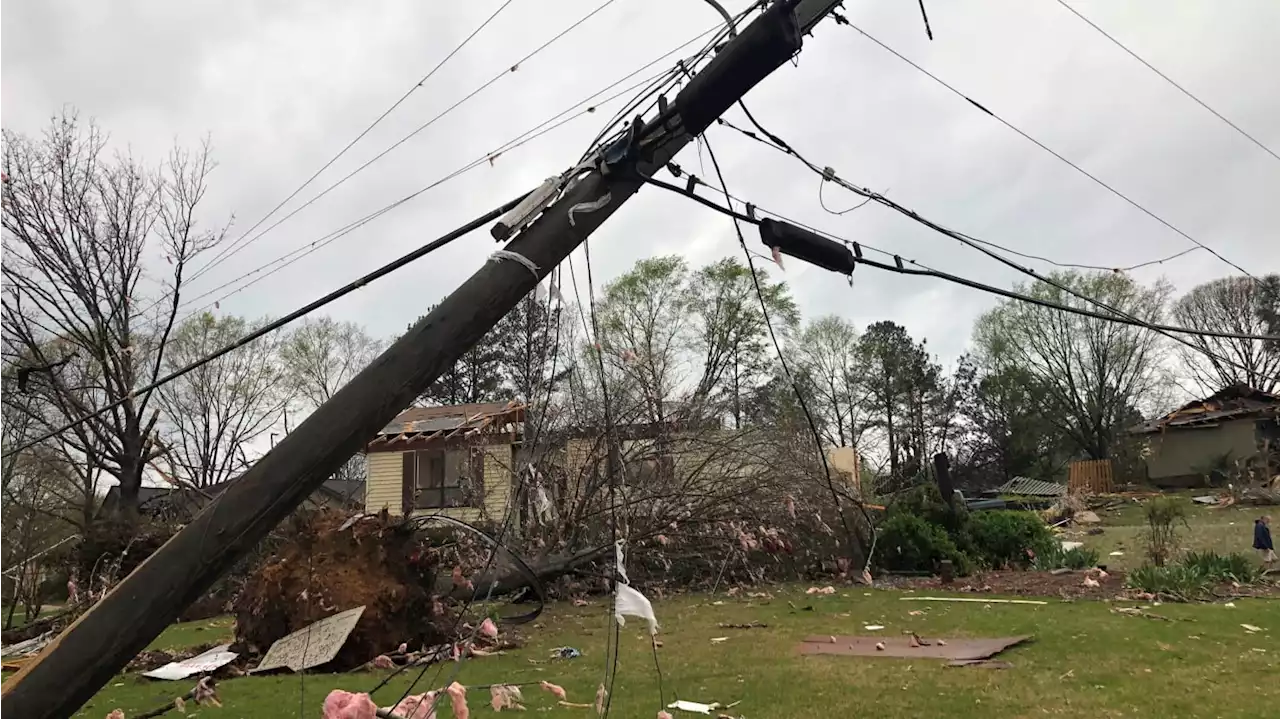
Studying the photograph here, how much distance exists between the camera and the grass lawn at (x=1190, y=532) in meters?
13.5

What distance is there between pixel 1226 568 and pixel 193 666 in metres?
11.5

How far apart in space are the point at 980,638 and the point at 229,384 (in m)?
27.3

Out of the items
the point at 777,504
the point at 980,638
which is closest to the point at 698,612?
the point at 777,504

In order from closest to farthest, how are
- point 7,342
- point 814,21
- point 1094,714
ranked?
1. point 814,21
2. point 1094,714
3. point 7,342

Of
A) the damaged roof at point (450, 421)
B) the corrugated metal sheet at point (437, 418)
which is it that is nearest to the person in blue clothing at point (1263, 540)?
the damaged roof at point (450, 421)

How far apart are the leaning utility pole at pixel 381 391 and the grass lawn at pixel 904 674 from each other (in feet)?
7.72

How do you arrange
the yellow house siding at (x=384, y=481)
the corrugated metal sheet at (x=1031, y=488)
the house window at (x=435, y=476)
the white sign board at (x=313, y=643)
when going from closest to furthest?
the white sign board at (x=313, y=643), the house window at (x=435, y=476), the yellow house siding at (x=384, y=481), the corrugated metal sheet at (x=1031, y=488)

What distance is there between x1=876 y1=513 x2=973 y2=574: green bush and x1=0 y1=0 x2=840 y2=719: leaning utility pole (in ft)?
35.9

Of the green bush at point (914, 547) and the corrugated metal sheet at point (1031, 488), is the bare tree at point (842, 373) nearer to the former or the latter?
the corrugated metal sheet at point (1031, 488)

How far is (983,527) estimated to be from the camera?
44.2ft

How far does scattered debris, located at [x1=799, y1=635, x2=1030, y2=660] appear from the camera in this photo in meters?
6.32

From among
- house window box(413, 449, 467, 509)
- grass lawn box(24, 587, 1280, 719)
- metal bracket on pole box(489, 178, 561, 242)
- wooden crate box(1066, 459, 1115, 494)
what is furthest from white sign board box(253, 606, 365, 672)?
wooden crate box(1066, 459, 1115, 494)

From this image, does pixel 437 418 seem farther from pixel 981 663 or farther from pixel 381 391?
pixel 381 391

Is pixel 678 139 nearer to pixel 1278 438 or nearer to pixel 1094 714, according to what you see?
pixel 1094 714
